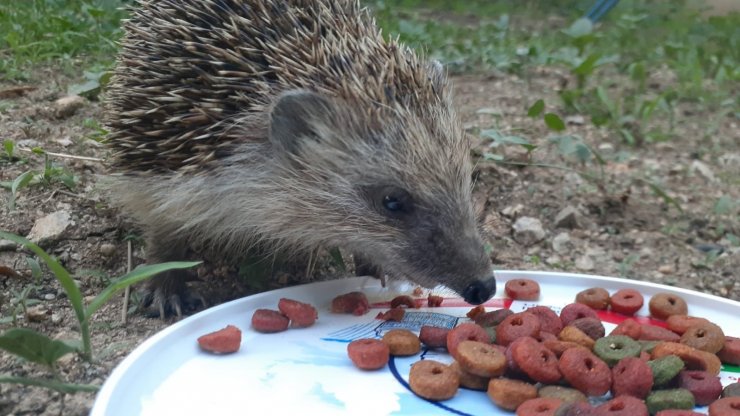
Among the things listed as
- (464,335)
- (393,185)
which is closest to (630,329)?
(464,335)

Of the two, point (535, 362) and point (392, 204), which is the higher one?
point (392, 204)

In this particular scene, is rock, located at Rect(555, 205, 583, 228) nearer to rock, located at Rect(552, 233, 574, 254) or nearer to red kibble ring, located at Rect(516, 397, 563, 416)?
rock, located at Rect(552, 233, 574, 254)

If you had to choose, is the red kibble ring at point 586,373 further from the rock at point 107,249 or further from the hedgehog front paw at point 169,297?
the rock at point 107,249

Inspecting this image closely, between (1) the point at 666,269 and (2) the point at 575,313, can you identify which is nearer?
(2) the point at 575,313

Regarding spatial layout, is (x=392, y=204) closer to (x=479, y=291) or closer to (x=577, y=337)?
(x=479, y=291)

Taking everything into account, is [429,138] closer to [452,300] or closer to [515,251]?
[452,300]

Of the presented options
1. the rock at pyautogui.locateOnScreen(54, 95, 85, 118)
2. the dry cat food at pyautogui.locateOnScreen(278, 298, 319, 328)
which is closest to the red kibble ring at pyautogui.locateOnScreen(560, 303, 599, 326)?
the dry cat food at pyautogui.locateOnScreen(278, 298, 319, 328)
